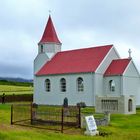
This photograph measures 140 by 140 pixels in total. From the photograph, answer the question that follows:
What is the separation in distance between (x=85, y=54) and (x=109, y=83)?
5.68m

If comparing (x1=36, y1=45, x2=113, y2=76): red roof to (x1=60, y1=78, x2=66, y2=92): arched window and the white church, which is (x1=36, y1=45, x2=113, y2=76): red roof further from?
(x1=60, y1=78, x2=66, y2=92): arched window

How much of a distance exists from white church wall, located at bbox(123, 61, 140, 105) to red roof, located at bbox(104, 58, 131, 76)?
560 mm

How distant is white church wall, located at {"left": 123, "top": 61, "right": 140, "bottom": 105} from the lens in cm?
3850

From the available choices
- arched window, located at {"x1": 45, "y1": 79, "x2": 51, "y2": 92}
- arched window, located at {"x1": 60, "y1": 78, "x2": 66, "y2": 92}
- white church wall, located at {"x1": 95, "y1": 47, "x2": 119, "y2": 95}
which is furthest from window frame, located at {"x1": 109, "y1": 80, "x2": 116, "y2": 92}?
arched window, located at {"x1": 45, "y1": 79, "x2": 51, "y2": 92}

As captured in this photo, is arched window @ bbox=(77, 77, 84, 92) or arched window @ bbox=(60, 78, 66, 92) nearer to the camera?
arched window @ bbox=(77, 77, 84, 92)

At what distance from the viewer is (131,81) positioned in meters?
39.6

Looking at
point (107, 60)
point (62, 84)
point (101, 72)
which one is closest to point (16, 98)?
point (62, 84)

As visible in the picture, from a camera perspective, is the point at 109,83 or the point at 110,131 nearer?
the point at 110,131

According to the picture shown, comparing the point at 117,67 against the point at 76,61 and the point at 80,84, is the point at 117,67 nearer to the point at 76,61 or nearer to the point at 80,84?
the point at 80,84

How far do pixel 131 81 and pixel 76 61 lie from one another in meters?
7.42

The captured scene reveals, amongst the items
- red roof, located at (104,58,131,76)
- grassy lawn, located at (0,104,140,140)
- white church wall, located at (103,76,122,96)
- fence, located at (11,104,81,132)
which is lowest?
grassy lawn, located at (0,104,140,140)

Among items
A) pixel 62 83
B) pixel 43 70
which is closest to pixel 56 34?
pixel 43 70

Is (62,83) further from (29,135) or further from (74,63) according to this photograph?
(29,135)

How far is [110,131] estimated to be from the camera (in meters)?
18.6
